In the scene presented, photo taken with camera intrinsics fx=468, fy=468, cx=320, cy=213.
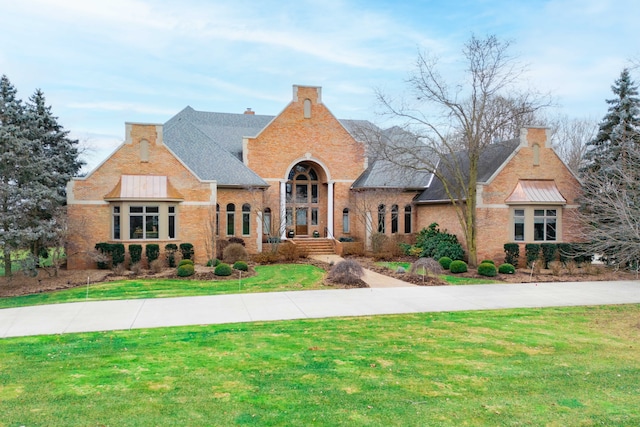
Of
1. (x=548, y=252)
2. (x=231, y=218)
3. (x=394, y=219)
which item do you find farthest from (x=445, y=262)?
(x=231, y=218)

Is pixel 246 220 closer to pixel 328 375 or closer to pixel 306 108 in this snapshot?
pixel 306 108

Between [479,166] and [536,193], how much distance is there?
3556 mm

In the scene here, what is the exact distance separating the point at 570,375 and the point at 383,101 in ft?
55.1

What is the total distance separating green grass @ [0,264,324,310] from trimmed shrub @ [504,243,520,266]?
1006 centimetres

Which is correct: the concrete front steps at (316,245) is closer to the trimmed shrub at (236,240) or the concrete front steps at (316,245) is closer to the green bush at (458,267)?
the trimmed shrub at (236,240)

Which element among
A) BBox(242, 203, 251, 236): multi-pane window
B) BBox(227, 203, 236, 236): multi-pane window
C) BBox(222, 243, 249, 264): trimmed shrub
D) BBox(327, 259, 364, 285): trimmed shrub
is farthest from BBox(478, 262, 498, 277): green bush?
BBox(227, 203, 236, 236): multi-pane window

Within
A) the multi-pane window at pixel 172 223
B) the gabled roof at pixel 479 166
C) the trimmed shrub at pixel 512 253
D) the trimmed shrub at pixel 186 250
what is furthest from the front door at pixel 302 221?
the trimmed shrub at pixel 512 253

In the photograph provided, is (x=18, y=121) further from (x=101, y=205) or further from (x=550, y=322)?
(x=550, y=322)

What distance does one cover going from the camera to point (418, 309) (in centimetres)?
1375

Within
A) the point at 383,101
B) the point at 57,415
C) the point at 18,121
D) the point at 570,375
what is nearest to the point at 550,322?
the point at 570,375

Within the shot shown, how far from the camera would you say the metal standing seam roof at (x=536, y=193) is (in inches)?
952

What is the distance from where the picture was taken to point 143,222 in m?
23.3

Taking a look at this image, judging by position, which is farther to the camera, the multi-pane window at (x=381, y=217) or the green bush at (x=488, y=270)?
the multi-pane window at (x=381, y=217)

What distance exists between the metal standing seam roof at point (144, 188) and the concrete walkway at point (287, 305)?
365 inches
